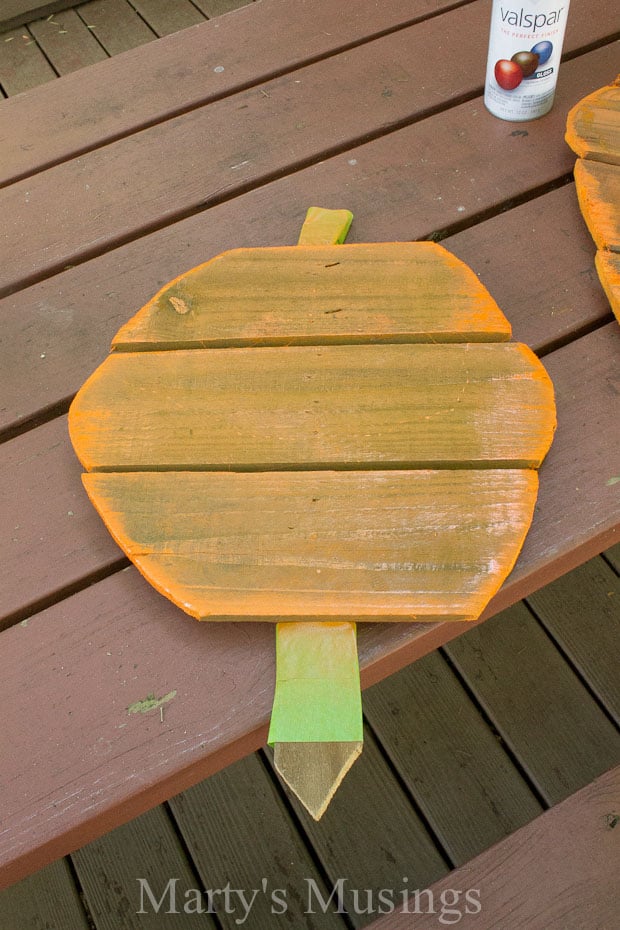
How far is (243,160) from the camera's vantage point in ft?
3.05

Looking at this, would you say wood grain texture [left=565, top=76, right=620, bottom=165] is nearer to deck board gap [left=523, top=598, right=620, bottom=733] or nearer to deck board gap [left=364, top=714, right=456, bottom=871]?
deck board gap [left=523, top=598, right=620, bottom=733]

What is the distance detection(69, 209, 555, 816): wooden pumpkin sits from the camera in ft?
1.92

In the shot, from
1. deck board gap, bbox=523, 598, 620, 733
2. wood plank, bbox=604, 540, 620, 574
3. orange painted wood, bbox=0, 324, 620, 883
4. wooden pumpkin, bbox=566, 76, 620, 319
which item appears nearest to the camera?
orange painted wood, bbox=0, 324, 620, 883

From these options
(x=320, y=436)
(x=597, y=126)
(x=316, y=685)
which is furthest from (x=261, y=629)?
(x=597, y=126)

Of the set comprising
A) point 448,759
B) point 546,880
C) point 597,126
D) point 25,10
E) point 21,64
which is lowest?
point 448,759

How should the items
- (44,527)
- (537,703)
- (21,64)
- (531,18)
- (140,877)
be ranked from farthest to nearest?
(21,64), (537,703), (140,877), (531,18), (44,527)

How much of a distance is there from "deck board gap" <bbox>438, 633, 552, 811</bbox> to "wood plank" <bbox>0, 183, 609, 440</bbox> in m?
0.71

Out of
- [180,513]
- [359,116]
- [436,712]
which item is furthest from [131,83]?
[436,712]

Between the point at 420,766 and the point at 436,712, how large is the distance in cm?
9

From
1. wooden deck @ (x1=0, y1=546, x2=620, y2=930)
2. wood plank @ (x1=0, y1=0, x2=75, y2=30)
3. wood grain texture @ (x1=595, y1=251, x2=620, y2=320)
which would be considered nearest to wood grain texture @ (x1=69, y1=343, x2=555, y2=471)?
wood grain texture @ (x1=595, y1=251, x2=620, y2=320)

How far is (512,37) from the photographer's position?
0.81 meters

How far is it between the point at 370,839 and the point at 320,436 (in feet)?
2.43

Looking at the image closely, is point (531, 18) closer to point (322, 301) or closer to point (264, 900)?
point (322, 301)

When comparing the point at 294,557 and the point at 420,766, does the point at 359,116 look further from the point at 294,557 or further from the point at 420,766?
the point at 420,766
